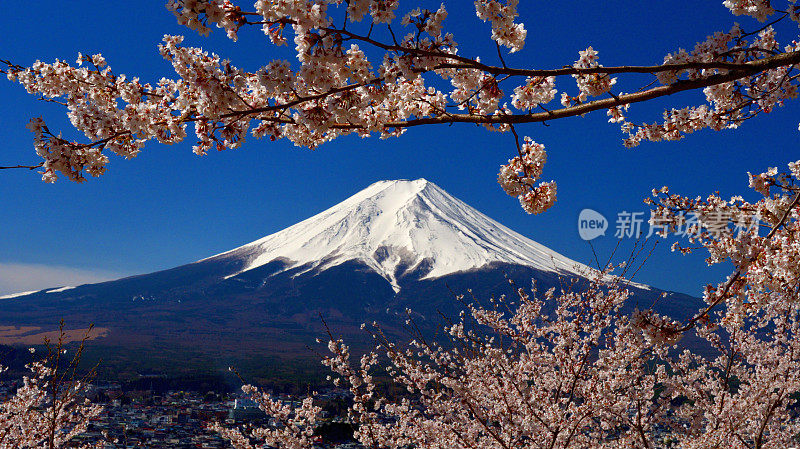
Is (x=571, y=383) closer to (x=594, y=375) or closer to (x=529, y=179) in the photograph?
(x=594, y=375)

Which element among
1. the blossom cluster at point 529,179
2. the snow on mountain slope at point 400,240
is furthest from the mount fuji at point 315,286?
the blossom cluster at point 529,179

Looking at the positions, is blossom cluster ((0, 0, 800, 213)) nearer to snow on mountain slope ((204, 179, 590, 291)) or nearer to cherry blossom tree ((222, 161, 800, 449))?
cherry blossom tree ((222, 161, 800, 449))

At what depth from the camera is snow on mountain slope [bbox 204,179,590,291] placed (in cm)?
10525

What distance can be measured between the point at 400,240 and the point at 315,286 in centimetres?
2743

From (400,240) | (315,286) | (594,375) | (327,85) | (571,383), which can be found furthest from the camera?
(400,240)

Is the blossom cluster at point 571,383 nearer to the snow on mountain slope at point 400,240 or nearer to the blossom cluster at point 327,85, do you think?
the blossom cluster at point 327,85

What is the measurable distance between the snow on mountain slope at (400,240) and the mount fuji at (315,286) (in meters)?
0.37

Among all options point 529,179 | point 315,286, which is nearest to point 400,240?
point 315,286

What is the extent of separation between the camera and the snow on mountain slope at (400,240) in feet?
345

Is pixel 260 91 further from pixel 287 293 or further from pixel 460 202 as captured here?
pixel 460 202

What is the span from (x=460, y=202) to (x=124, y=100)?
131m

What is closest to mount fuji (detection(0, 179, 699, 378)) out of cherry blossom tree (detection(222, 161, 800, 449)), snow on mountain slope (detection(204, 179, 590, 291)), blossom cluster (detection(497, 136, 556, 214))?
snow on mountain slope (detection(204, 179, 590, 291))

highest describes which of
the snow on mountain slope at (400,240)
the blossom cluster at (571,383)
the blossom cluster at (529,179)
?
the snow on mountain slope at (400,240)

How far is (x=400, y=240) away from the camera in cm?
11756
